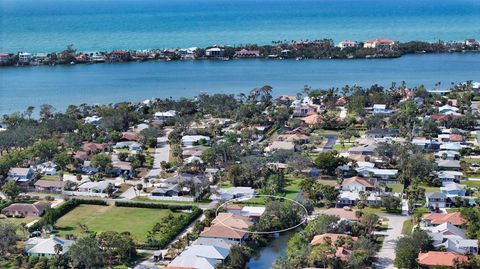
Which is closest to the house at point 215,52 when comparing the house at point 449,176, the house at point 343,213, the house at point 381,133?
the house at point 381,133

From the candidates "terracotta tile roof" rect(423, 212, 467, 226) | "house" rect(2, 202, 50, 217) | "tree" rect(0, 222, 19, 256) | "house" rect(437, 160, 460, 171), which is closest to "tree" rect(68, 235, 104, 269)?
"tree" rect(0, 222, 19, 256)

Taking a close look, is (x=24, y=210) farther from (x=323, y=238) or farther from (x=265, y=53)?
(x=265, y=53)

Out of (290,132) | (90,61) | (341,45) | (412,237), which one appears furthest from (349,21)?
(412,237)

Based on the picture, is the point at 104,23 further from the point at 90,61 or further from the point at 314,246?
the point at 314,246

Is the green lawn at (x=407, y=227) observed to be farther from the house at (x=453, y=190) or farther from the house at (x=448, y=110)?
the house at (x=448, y=110)

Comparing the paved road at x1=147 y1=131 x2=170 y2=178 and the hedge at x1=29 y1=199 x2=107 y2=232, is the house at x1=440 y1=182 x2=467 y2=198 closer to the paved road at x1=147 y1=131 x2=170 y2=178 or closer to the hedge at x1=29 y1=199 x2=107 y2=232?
the paved road at x1=147 y1=131 x2=170 y2=178
